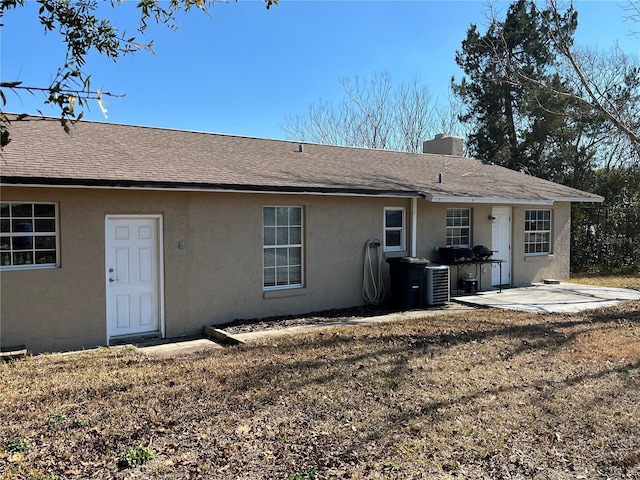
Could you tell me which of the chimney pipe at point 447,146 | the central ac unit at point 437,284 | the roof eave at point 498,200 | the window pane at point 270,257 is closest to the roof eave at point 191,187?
the roof eave at point 498,200

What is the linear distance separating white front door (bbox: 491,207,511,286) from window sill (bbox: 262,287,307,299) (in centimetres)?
662

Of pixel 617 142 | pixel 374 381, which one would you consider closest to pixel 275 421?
pixel 374 381

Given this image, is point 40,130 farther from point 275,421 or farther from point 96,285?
point 275,421

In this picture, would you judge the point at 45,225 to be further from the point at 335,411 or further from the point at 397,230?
the point at 397,230

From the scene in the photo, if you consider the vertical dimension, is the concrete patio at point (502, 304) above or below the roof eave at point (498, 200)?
below

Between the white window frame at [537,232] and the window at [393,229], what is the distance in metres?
5.07

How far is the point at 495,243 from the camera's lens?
1507 centimetres

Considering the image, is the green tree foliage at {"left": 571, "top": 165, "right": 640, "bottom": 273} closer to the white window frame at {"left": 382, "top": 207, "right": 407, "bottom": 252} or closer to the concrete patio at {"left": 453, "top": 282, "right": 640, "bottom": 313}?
the concrete patio at {"left": 453, "top": 282, "right": 640, "bottom": 313}

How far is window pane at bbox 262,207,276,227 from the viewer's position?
10.8 m

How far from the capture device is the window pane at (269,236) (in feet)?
35.4

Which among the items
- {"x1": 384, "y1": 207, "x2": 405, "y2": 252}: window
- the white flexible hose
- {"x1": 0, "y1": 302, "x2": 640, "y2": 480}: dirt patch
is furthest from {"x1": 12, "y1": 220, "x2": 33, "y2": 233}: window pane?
{"x1": 384, "y1": 207, "x2": 405, "y2": 252}: window

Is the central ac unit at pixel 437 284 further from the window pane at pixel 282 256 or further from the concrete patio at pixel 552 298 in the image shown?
the window pane at pixel 282 256

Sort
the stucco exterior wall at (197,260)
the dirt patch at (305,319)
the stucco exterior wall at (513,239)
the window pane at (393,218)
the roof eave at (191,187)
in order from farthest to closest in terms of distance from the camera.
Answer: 1. the stucco exterior wall at (513,239)
2. the window pane at (393,218)
3. the dirt patch at (305,319)
4. the stucco exterior wall at (197,260)
5. the roof eave at (191,187)

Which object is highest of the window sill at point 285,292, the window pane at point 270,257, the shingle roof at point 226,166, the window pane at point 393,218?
the shingle roof at point 226,166
